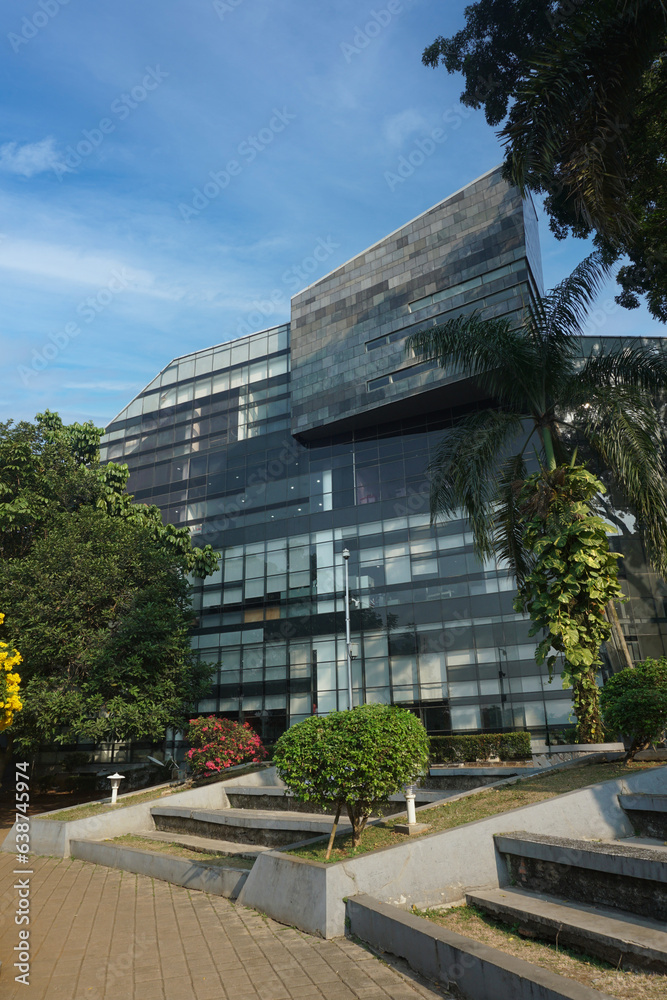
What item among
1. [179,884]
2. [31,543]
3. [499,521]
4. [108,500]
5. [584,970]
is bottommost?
[179,884]

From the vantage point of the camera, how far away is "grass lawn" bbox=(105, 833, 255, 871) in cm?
952

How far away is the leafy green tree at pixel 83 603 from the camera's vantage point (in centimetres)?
1925

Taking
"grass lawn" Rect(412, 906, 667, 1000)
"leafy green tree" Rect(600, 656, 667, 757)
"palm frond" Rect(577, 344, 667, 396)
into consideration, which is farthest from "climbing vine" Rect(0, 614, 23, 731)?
"palm frond" Rect(577, 344, 667, 396)

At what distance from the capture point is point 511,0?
13883mm

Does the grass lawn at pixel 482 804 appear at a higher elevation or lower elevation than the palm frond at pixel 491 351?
lower

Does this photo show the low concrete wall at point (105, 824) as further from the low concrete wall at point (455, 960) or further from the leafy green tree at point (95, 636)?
the low concrete wall at point (455, 960)

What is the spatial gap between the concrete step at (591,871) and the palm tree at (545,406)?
26.4ft

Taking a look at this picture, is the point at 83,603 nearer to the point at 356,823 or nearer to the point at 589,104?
the point at 356,823

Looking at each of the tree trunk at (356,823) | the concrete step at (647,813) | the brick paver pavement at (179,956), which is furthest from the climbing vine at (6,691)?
the concrete step at (647,813)

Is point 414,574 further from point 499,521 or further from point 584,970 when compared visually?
point 584,970

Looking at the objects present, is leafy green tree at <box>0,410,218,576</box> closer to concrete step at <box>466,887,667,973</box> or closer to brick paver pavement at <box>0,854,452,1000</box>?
brick paver pavement at <box>0,854,452,1000</box>

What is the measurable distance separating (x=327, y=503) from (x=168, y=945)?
96.1 ft

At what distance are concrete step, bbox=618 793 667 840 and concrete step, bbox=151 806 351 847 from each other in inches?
143

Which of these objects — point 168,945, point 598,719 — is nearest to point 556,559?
point 598,719
